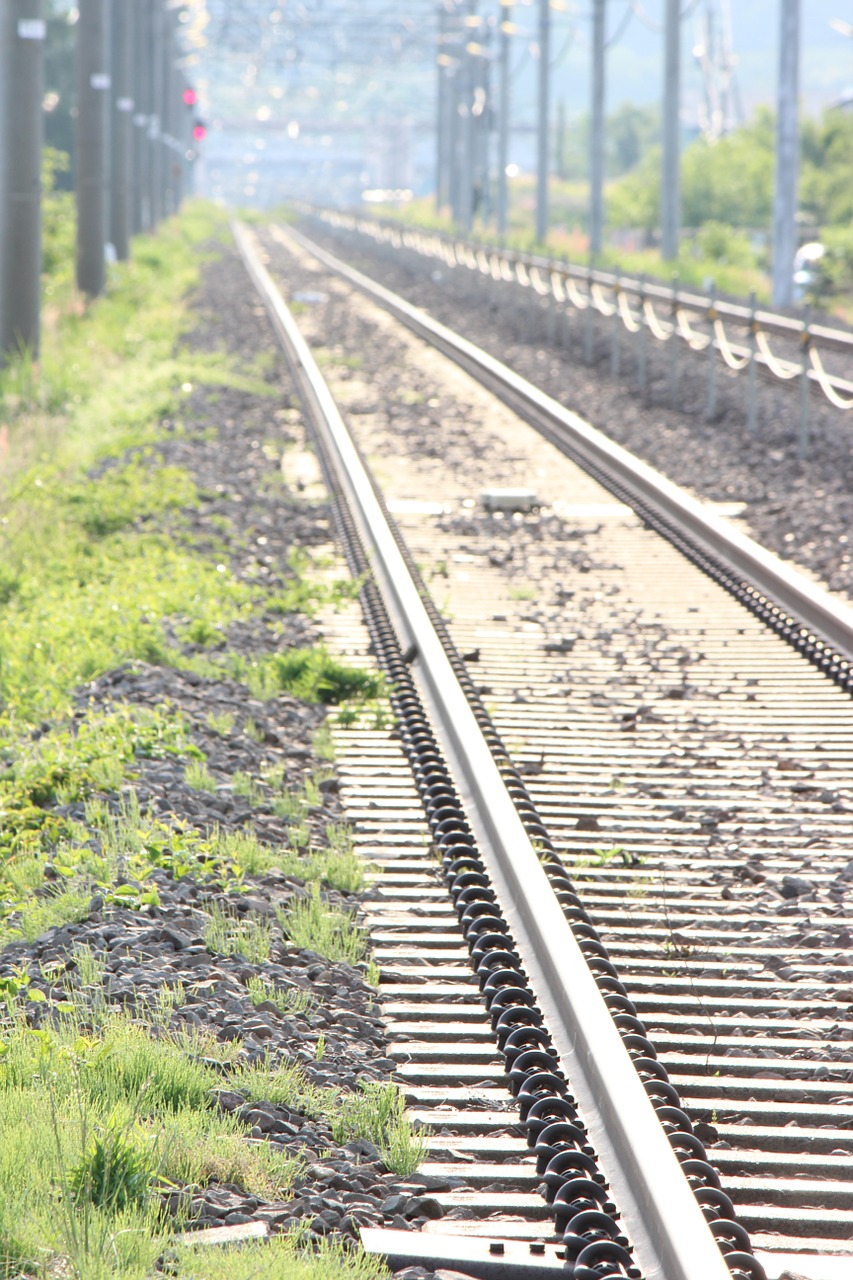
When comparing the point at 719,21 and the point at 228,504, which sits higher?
the point at 719,21

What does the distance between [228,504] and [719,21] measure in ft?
371

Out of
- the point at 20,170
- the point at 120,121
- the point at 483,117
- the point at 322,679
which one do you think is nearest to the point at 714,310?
the point at 20,170

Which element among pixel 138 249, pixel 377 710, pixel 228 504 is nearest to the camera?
pixel 377 710

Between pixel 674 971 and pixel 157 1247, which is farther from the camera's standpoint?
pixel 674 971

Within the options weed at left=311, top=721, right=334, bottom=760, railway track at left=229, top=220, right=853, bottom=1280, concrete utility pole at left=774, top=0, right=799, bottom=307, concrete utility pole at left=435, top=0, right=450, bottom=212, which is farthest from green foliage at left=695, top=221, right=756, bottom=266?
concrete utility pole at left=435, top=0, right=450, bottom=212

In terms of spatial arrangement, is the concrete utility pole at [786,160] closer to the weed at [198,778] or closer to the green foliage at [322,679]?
the green foliage at [322,679]

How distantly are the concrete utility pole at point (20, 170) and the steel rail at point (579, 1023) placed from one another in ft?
30.8

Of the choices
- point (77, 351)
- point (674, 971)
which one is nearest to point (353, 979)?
point (674, 971)

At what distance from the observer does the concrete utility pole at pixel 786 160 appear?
28516mm

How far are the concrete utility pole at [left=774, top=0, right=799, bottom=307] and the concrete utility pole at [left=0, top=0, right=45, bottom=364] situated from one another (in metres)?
15.4

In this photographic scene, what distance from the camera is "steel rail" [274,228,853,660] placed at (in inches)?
323

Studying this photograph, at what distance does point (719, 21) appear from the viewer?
116m

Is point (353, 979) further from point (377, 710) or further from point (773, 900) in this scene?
point (377, 710)

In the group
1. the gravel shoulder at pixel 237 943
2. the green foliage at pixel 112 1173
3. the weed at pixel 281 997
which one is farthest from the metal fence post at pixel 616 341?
the green foliage at pixel 112 1173
